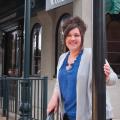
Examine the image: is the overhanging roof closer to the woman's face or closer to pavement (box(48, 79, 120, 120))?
pavement (box(48, 79, 120, 120))

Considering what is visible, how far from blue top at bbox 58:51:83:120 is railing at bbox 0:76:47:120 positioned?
531cm

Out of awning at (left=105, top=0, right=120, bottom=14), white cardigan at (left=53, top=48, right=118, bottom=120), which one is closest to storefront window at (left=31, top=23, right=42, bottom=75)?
awning at (left=105, top=0, right=120, bottom=14)

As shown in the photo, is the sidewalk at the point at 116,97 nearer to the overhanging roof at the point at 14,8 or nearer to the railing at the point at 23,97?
the railing at the point at 23,97

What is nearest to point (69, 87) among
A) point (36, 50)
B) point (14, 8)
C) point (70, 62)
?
point (70, 62)

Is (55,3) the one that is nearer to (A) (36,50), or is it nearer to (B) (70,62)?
(B) (70,62)

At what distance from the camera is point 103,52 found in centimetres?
318

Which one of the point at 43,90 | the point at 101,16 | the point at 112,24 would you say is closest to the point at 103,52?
the point at 101,16

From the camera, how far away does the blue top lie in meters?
3.89

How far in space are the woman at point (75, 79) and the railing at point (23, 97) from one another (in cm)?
527

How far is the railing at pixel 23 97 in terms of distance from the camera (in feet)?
30.7

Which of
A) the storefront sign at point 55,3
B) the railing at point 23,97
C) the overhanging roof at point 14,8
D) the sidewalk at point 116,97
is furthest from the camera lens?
the overhanging roof at point 14,8

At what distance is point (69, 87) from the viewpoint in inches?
154

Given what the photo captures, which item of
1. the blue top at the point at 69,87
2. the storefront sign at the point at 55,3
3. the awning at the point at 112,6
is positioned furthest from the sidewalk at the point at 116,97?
the blue top at the point at 69,87

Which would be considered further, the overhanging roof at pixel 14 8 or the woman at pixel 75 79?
the overhanging roof at pixel 14 8
